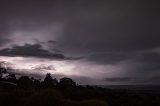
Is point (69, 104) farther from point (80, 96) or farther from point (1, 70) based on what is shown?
point (1, 70)

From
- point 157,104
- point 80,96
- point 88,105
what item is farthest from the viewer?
point 80,96

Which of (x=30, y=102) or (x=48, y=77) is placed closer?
(x=30, y=102)

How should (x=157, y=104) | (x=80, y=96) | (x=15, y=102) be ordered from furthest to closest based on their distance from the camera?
1. (x=80, y=96)
2. (x=157, y=104)
3. (x=15, y=102)

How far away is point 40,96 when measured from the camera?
25.3m

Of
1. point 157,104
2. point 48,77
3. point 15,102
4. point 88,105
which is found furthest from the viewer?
point 48,77

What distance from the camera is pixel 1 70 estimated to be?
75.4 meters

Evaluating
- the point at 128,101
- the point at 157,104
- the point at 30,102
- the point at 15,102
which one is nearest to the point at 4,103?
the point at 15,102

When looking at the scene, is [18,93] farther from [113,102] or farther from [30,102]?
[113,102]

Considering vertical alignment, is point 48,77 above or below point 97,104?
above

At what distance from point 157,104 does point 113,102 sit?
4855mm

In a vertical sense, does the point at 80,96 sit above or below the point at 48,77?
below

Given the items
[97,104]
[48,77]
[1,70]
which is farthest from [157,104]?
[1,70]

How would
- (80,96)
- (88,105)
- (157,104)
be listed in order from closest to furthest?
(88,105)
(157,104)
(80,96)

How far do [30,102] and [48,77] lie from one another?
46.8m
